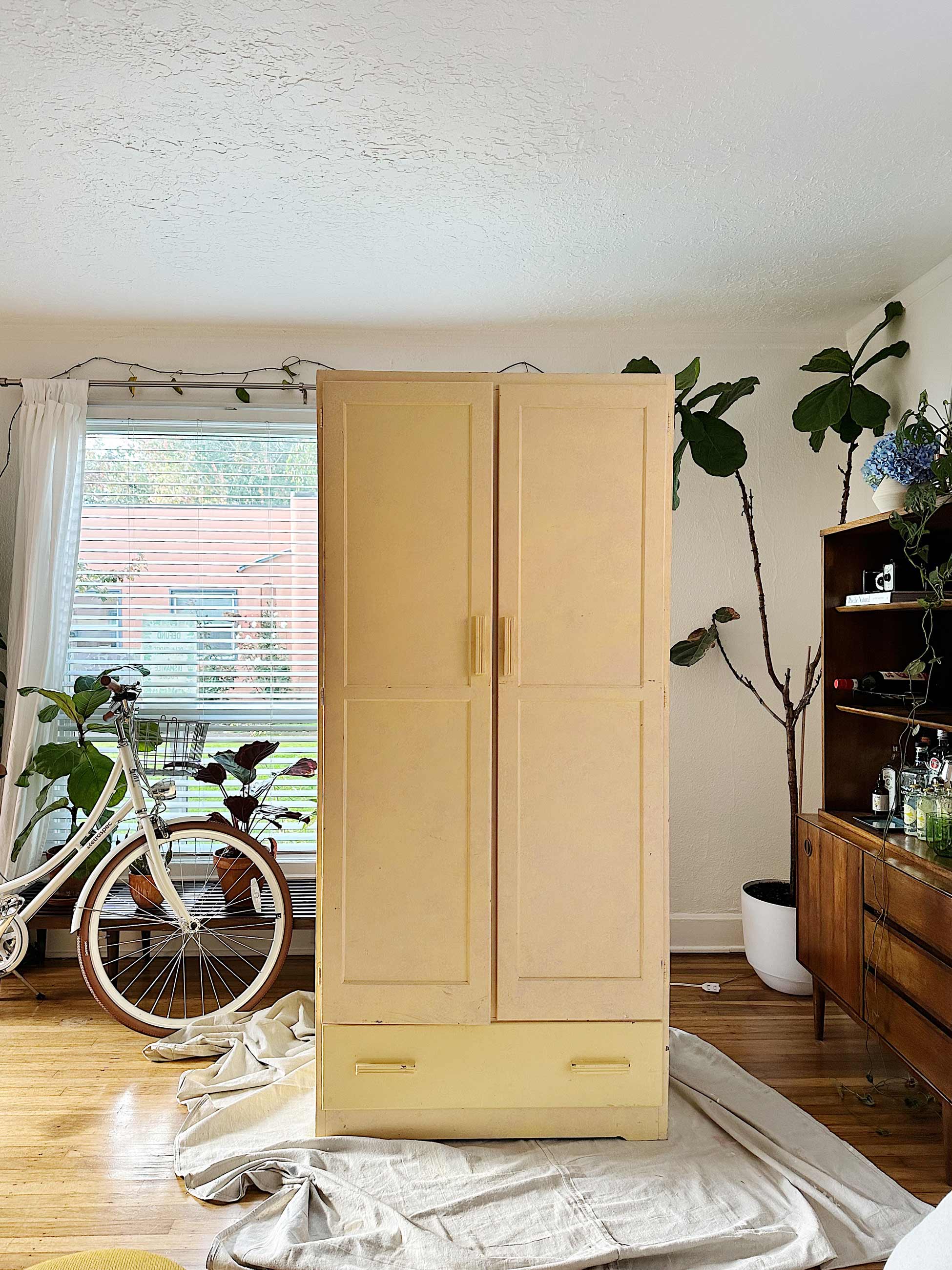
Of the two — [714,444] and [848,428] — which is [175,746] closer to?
[714,444]

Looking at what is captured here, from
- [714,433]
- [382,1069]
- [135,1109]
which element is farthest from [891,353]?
[135,1109]

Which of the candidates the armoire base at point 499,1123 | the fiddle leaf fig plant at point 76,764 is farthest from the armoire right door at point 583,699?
the fiddle leaf fig plant at point 76,764

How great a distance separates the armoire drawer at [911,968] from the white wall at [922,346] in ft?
5.79

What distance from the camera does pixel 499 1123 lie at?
2.40 meters

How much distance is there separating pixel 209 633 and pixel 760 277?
262 centimetres

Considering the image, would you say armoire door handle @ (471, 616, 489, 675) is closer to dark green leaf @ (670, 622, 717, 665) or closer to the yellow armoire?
the yellow armoire

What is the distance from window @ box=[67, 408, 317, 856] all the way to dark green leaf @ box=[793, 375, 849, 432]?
2010 mm

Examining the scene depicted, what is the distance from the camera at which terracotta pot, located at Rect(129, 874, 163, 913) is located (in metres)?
3.37

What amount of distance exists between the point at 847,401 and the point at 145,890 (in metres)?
3.17

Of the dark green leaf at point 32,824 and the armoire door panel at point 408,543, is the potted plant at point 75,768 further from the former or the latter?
the armoire door panel at point 408,543

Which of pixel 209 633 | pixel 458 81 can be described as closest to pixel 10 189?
pixel 458 81

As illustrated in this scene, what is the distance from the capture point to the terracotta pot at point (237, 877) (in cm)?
339

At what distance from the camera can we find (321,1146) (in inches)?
91.8

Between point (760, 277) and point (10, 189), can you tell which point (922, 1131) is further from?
point (10, 189)
